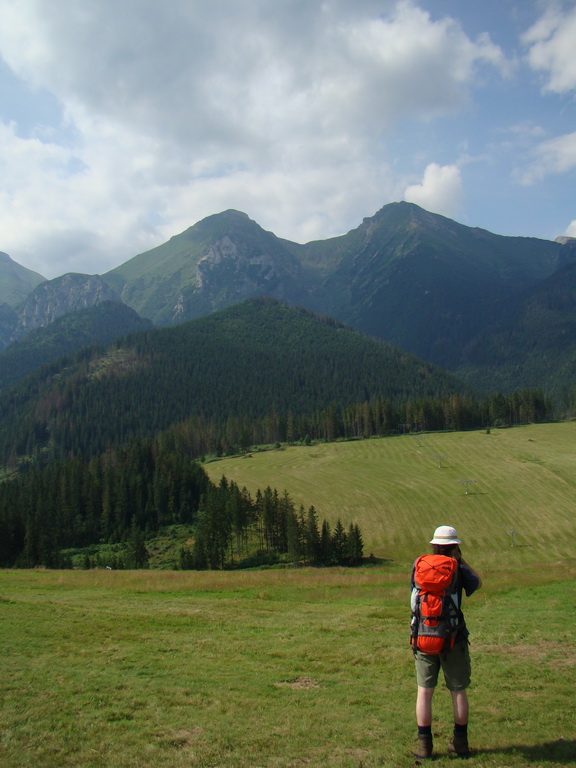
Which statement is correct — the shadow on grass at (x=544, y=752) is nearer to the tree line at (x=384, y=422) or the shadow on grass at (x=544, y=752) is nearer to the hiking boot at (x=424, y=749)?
the hiking boot at (x=424, y=749)

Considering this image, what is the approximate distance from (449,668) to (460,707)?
0.61 meters

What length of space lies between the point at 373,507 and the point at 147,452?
60.1 m

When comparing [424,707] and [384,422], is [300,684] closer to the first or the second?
[424,707]

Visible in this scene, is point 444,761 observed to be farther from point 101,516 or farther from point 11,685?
point 101,516

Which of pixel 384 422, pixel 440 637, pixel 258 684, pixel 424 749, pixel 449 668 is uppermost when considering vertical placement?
pixel 384 422

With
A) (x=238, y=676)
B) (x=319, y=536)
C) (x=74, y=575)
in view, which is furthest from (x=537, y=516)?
(x=238, y=676)

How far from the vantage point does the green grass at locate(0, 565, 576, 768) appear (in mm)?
8992

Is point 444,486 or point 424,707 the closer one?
point 424,707

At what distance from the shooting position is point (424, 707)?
8867 mm

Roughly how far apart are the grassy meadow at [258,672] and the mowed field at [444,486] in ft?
155

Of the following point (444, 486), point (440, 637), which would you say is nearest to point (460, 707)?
point (440, 637)

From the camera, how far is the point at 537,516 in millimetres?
84438

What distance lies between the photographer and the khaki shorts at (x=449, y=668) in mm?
9023

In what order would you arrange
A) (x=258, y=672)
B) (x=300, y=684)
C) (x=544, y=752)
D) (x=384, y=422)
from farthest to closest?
(x=384, y=422)
(x=258, y=672)
(x=300, y=684)
(x=544, y=752)
